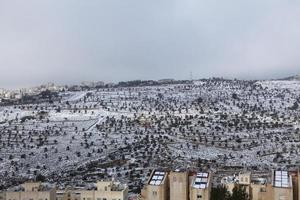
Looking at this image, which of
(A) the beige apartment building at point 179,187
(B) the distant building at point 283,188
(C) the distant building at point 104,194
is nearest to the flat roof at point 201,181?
(A) the beige apartment building at point 179,187

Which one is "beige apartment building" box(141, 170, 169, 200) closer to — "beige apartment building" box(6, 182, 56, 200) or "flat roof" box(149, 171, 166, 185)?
"flat roof" box(149, 171, 166, 185)

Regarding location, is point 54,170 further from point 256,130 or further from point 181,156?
point 256,130

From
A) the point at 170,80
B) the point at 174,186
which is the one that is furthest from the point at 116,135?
the point at 170,80

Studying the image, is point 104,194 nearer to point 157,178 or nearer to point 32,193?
point 32,193

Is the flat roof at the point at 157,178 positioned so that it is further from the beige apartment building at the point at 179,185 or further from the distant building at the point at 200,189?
the distant building at the point at 200,189

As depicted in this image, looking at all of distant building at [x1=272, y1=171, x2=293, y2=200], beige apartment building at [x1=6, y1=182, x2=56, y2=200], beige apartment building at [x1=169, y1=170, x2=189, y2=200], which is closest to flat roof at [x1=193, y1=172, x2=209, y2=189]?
beige apartment building at [x1=169, y1=170, x2=189, y2=200]

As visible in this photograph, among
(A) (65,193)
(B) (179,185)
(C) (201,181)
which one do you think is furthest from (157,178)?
(A) (65,193)

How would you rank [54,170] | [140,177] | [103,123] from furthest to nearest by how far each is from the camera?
1. [103,123]
2. [54,170]
3. [140,177]
